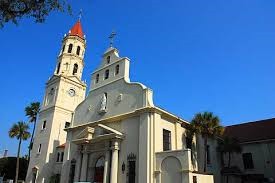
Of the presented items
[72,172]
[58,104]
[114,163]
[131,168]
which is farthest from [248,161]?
[58,104]

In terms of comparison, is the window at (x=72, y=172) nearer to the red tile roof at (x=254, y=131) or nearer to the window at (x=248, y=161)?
the window at (x=248, y=161)

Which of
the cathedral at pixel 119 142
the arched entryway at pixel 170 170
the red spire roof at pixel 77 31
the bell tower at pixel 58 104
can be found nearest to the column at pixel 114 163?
the cathedral at pixel 119 142

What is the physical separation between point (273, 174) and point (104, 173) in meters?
19.9

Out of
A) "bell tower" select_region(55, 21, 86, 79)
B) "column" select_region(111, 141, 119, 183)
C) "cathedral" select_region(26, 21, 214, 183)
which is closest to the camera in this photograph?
"cathedral" select_region(26, 21, 214, 183)

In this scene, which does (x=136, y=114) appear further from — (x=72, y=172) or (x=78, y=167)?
(x=72, y=172)

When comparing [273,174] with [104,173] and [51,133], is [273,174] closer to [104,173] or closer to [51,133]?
[104,173]

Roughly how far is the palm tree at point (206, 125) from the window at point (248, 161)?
935 centimetres

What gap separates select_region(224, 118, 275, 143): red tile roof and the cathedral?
11409 millimetres

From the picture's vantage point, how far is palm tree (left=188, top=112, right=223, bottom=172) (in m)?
25.0

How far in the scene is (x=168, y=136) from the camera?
23172 mm

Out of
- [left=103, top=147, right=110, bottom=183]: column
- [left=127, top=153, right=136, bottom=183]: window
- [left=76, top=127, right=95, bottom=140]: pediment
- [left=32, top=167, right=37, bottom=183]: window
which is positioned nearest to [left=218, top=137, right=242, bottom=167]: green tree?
[left=127, top=153, right=136, bottom=183]: window

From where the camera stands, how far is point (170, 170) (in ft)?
64.1

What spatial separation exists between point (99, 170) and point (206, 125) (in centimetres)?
1136

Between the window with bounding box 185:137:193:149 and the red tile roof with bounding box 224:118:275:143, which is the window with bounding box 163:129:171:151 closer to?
the window with bounding box 185:137:193:149
